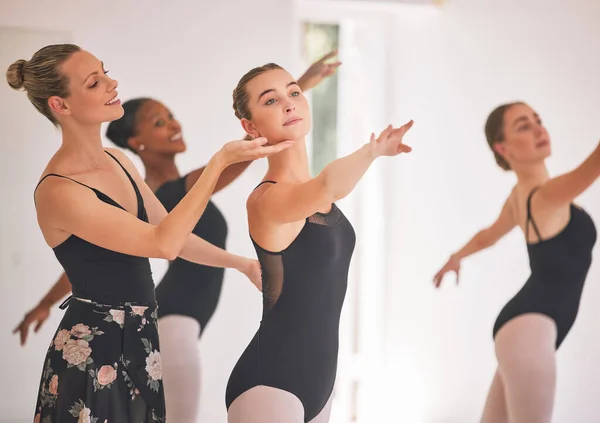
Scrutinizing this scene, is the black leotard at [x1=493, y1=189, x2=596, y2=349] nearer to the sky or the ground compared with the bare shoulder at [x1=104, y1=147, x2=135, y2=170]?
nearer to the ground

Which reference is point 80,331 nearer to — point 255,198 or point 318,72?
point 255,198

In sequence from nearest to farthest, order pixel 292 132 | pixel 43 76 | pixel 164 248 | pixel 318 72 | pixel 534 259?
pixel 164 248
pixel 43 76
pixel 292 132
pixel 318 72
pixel 534 259

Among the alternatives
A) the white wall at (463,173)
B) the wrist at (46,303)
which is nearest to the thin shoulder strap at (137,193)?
the wrist at (46,303)

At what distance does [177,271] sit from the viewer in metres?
2.32

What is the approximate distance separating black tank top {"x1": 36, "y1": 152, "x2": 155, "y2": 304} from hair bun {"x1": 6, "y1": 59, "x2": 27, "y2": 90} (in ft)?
0.92

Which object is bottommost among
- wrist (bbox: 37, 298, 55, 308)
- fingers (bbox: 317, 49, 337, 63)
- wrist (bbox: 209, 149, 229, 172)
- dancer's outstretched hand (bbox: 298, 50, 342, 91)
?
wrist (bbox: 37, 298, 55, 308)

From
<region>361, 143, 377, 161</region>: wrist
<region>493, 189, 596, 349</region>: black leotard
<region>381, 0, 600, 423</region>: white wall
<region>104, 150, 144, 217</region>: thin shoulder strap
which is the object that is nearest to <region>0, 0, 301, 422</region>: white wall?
<region>104, 150, 144, 217</region>: thin shoulder strap

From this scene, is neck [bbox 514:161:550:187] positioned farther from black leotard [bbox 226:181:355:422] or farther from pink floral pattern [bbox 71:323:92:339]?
pink floral pattern [bbox 71:323:92:339]

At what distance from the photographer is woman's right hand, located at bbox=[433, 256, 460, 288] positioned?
2.63 metres

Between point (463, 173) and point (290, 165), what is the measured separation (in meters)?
0.77

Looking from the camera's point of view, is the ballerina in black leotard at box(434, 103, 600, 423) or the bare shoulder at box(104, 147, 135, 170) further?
the ballerina in black leotard at box(434, 103, 600, 423)

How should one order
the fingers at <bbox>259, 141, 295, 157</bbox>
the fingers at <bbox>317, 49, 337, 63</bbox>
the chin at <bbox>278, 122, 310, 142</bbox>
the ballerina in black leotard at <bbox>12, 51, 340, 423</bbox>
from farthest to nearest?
the fingers at <bbox>317, 49, 337, 63</bbox>
the ballerina in black leotard at <bbox>12, 51, 340, 423</bbox>
the chin at <bbox>278, 122, 310, 142</bbox>
the fingers at <bbox>259, 141, 295, 157</bbox>

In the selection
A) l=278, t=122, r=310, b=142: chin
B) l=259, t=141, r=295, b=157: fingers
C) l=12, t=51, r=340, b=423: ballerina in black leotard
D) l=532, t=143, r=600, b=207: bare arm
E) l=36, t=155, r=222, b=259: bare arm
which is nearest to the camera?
l=36, t=155, r=222, b=259: bare arm

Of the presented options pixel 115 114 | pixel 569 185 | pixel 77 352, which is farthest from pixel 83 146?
pixel 569 185
